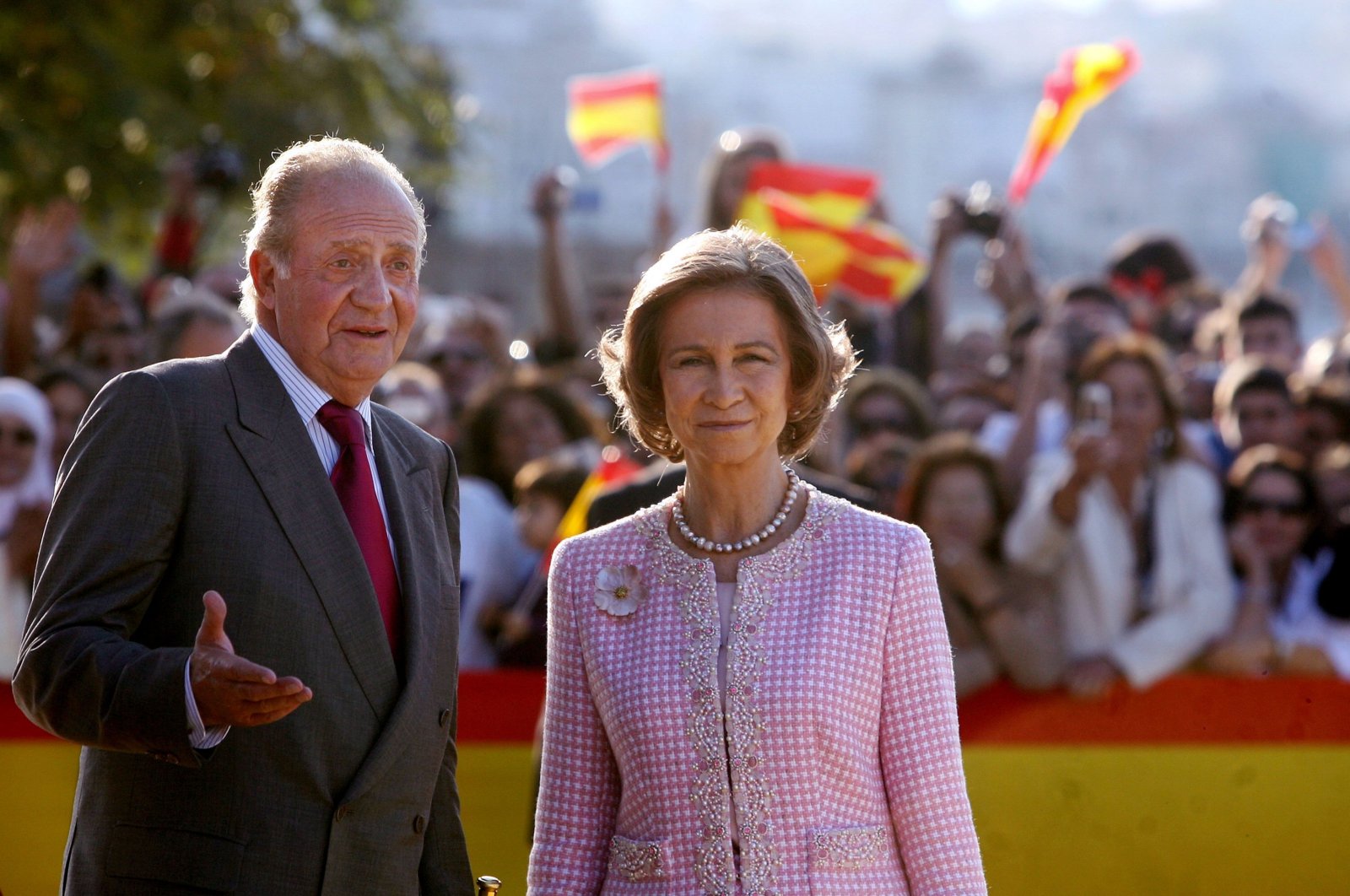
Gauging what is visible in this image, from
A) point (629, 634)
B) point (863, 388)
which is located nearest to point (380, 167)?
point (629, 634)

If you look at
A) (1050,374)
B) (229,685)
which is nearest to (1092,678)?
(1050,374)

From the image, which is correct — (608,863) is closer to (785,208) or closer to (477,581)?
(477,581)

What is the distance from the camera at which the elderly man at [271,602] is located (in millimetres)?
2844

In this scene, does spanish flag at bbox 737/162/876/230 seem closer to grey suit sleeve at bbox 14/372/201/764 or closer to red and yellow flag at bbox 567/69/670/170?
red and yellow flag at bbox 567/69/670/170

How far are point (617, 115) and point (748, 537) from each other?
23.6 feet

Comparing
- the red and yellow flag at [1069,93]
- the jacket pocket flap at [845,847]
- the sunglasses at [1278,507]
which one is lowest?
the jacket pocket flap at [845,847]

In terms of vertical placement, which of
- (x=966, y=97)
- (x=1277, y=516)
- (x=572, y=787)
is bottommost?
(x=572, y=787)

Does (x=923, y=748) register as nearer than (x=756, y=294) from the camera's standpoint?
Yes

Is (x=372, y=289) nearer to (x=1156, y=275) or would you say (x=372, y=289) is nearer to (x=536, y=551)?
(x=536, y=551)

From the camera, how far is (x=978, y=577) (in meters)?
6.50

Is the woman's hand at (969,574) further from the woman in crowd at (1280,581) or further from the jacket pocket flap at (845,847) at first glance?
the jacket pocket flap at (845,847)

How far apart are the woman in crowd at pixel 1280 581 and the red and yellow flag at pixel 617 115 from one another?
4.32 m

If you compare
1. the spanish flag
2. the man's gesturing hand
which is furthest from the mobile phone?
the man's gesturing hand

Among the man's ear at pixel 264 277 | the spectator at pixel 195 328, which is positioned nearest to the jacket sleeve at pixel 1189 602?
the spectator at pixel 195 328
